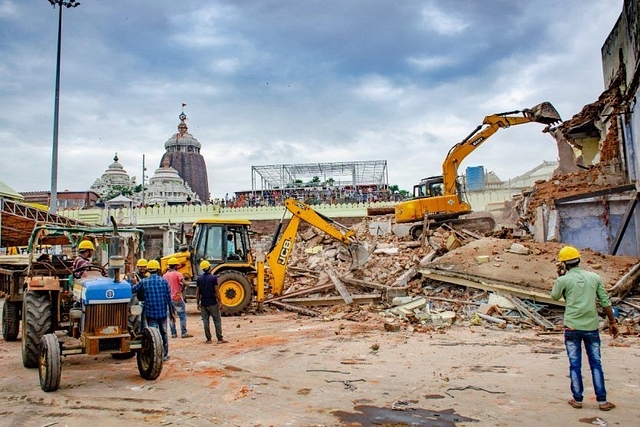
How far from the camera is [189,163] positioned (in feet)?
229

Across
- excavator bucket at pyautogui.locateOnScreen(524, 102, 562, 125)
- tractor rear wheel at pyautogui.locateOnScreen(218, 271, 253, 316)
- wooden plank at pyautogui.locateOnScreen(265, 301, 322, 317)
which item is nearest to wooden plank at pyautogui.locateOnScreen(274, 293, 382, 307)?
wooden plank at pyautogui.locateOnScreen(265, 301, 322, 317)

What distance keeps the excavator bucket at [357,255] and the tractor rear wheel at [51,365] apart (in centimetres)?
974

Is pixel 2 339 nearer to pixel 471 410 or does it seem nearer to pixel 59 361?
pixel 59 361

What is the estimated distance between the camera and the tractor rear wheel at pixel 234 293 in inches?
510

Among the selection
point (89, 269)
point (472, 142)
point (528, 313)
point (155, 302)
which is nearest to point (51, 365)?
point (155, 302)

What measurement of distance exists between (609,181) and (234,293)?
11300mm

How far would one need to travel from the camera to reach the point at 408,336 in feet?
32.1

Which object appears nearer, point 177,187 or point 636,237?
point 636,237

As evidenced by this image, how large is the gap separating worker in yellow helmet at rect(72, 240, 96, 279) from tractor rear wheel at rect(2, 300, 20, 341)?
2.23m

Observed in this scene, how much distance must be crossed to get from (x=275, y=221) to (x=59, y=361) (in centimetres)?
2589

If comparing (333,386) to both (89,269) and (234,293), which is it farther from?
(234,293)

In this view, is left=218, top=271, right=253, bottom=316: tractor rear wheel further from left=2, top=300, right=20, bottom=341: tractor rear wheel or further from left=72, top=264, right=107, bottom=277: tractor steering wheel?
left=72, top=264, right=107, bottom=277: tractor steering wheel

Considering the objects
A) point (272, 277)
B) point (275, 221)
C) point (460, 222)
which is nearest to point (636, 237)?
point (460, 222)

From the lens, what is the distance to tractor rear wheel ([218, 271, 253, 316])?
12.9 metres
